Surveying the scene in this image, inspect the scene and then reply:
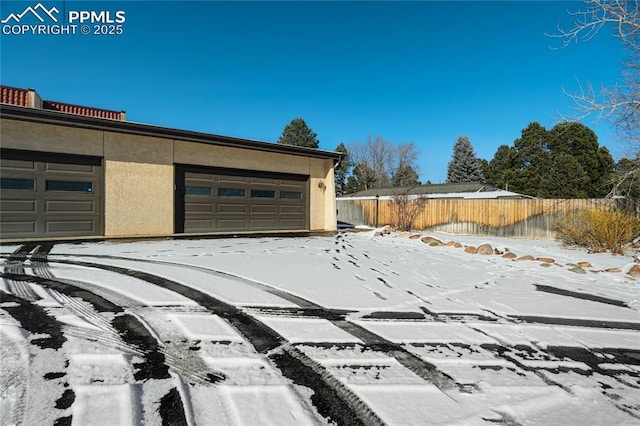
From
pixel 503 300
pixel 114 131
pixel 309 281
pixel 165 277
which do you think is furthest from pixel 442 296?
pixel 114 131

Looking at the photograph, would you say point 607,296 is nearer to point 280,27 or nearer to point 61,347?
point 61,347

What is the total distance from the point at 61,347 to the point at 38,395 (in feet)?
1.96

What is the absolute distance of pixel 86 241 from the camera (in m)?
7.74

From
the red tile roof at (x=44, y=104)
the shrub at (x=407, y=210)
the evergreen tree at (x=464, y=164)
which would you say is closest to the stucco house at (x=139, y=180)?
the shrub at (x=407, y=210)

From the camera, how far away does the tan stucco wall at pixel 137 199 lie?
856 centimetres

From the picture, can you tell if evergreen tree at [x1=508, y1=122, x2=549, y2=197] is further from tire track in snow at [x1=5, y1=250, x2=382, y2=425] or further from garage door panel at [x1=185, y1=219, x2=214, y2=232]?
tire track in snow at [x1=5, y1=250, x2=382, y2=425]

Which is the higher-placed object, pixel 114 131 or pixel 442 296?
pixel 114 131

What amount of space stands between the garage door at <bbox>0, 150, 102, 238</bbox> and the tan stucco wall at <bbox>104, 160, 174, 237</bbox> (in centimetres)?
26

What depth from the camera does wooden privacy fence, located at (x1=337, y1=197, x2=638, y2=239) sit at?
38.7 feet

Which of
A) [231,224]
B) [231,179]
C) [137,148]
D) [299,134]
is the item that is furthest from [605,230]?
[299,134]

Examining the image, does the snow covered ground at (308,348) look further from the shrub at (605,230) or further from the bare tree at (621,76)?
the bare tree at (621,76)

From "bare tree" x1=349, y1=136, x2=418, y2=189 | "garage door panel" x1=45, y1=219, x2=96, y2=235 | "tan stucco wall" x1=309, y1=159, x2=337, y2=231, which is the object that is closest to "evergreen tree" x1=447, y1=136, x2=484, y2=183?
"bare tree" x1=349, y1=136, x2=418, y2=189

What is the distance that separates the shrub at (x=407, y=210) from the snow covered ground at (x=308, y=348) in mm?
9733

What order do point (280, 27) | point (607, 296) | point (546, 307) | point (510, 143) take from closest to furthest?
point (546, 307)
point (607, 296)
point (280, 27)
point (510, 143)
